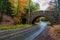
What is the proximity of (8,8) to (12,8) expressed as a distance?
9.50 ft

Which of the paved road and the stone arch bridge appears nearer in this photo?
the paved road

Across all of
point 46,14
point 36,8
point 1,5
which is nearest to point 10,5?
point 1,5

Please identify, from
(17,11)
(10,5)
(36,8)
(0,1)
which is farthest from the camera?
(36,8)

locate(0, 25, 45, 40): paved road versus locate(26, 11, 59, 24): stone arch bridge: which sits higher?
locate(0, 25, 45, 40): paved road

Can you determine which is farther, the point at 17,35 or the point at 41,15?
the point at 41,15

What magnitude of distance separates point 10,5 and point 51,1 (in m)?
14.2

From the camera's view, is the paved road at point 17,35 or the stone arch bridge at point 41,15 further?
the stone arch bridge at point 41,15

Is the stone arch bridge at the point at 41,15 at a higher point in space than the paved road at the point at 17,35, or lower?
lower

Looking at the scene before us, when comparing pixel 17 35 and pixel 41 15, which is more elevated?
pixel 17 35

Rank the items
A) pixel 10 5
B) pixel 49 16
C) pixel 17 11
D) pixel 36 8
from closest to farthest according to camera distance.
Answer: pixel 17 11 → pixel 10 5 → pixel 49 16 → pixel 36 8

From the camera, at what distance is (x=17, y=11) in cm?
7325

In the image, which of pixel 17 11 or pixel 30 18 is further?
pixel 30 18

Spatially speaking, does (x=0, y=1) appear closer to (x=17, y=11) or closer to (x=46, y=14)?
(x=17, y=11)

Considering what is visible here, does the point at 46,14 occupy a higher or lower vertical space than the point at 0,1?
lower
